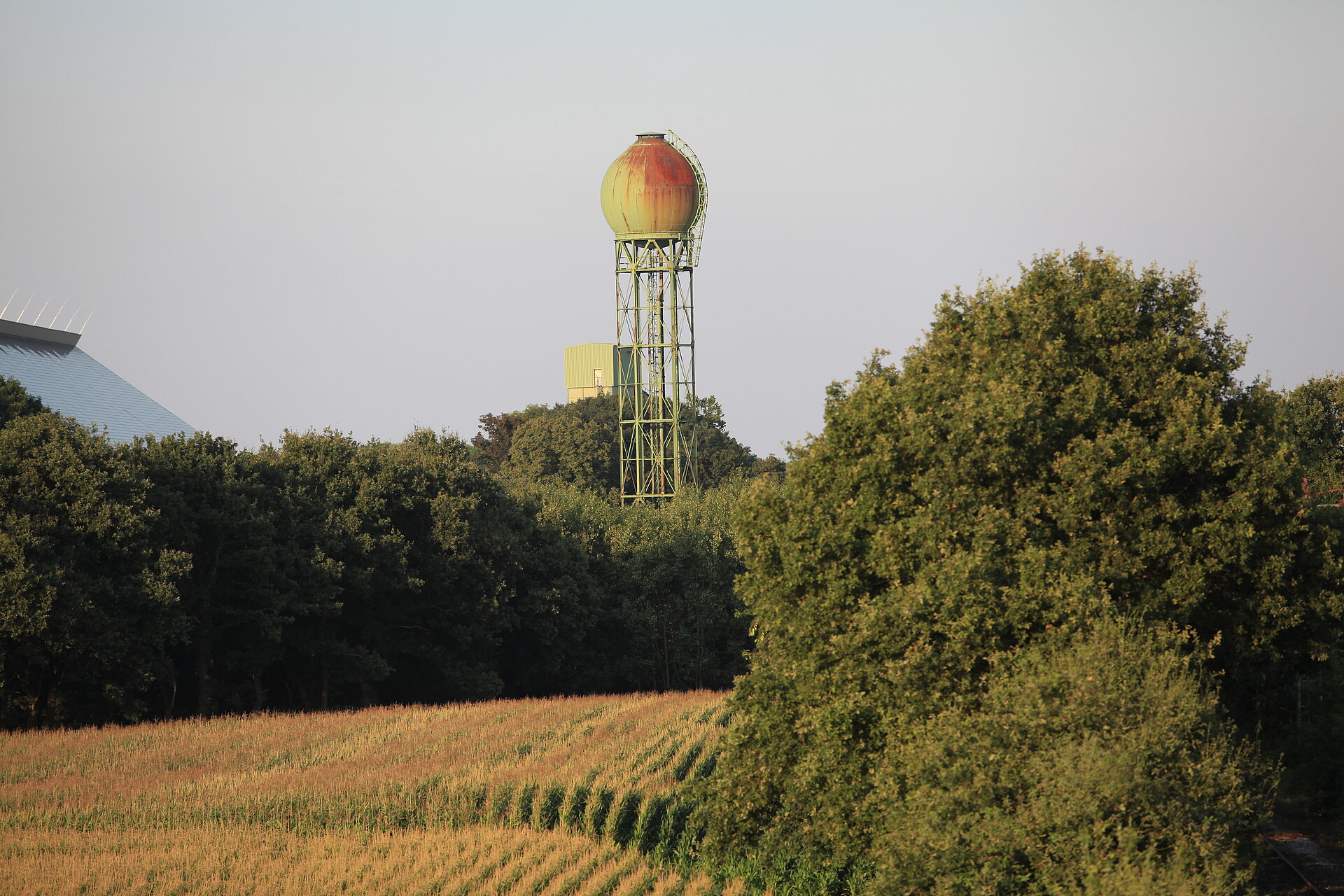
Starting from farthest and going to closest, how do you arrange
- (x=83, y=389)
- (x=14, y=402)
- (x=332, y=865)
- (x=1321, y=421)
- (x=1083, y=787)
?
(x=83, y=389) < (x=1321, y=421) < (x=14, y=402) < (x=332, y=865) < (x=1083, y=787)

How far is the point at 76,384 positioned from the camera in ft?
267

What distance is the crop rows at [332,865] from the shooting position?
71.5 ft

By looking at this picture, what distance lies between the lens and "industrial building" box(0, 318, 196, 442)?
77.1 metres

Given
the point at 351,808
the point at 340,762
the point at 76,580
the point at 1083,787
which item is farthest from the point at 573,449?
the point at 1083,787

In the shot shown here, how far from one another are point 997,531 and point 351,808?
1552 cm

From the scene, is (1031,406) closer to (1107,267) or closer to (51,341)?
(1107,267)

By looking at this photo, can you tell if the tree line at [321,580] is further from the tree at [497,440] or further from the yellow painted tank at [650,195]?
the tree at [497,440]

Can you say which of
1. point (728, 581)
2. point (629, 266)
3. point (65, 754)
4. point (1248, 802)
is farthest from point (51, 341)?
point (1248, 802)

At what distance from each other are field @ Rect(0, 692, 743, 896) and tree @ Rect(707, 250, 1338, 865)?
10.2 feet

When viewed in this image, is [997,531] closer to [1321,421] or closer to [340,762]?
[340,762]

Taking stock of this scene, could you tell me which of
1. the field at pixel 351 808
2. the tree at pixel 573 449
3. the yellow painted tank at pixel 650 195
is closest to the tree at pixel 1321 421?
the yellow painted tank at pixel 650 195

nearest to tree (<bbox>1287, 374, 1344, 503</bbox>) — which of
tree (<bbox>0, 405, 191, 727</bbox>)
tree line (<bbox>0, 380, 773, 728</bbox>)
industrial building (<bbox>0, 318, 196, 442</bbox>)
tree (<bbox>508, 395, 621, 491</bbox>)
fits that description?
tree line (<bbox>0, 380, 773, 728</bbox>)

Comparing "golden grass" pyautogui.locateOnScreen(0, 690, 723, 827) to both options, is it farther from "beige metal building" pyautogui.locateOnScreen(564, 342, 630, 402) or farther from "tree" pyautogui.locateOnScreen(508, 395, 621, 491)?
"beige metal building" pyautogui.locateOnScreen(564, 342, 630, 402)

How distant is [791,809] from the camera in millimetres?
22969
